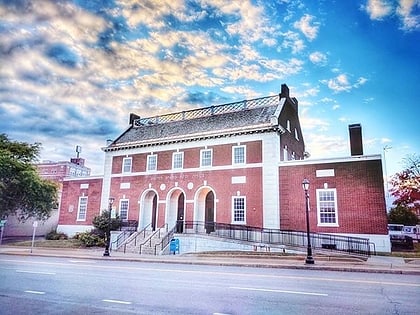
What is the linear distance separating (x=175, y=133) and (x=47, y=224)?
24632 millimetres

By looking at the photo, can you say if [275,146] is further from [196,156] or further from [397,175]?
[397,175]

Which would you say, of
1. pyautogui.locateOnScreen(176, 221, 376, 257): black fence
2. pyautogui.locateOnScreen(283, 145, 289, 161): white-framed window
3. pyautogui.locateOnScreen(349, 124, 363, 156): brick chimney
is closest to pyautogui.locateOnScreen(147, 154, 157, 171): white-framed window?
pyautogui.locateOnScreen(176, 221, 376, 257): black fence

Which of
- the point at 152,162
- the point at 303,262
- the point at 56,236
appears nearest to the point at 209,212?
the point at 152,162

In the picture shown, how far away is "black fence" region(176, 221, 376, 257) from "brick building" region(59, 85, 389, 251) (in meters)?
0.75

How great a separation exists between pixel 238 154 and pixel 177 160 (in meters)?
6.46

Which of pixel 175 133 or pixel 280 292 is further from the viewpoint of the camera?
pixel 175 133

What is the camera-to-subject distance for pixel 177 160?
102 ft

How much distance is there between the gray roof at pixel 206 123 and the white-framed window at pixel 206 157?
4.59ft

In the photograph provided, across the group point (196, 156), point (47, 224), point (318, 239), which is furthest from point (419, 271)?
point (47, 224)

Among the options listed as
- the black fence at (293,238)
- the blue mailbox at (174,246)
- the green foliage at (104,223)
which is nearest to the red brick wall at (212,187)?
the black fence at (293,238)

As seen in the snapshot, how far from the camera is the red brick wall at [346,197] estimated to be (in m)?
22.4

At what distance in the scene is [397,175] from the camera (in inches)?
1410

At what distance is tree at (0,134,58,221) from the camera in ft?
109

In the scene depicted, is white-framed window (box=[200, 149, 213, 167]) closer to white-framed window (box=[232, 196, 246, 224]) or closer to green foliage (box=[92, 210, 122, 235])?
white-framed window (box=[232, 196, 246, 224])
